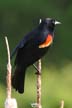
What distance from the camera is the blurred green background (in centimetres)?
688

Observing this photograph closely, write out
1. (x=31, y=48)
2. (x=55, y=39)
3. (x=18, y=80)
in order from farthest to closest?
(x=55, y=39) → (x=31, y=48) → (x=18, y=80)

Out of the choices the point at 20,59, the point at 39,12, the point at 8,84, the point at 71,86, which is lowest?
the point at 71,86

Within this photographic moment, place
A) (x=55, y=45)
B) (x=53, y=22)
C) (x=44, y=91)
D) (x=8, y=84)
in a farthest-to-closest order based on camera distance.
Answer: (x=55, y=45) → (x=44, y=91) → (x=53, y=22) → (x=8, y=84)

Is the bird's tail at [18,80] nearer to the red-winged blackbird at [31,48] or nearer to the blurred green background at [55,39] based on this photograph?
the red-winged blackbird at [31,48]

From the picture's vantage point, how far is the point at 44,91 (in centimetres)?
681

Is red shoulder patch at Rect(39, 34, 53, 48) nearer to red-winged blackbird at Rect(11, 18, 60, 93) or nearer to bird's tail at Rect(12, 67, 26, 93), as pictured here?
red-winged blackbird at Rect(11, 18, 60, 93)

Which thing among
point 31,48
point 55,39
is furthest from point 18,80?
point 55,39

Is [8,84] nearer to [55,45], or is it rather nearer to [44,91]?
[44,91]

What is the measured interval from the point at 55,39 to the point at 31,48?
5748 millimetres

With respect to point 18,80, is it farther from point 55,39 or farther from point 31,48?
point 55,39

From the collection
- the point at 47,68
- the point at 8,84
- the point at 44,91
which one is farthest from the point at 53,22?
the point at 47,68

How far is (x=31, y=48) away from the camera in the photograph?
2162 mm

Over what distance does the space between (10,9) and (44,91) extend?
6.07 ft

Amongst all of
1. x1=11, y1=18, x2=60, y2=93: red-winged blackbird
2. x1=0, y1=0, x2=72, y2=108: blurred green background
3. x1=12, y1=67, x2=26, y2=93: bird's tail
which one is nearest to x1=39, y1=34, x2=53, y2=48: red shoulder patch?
x1=11, y1=18, x2=60, y2=93: red-winged blackbird
